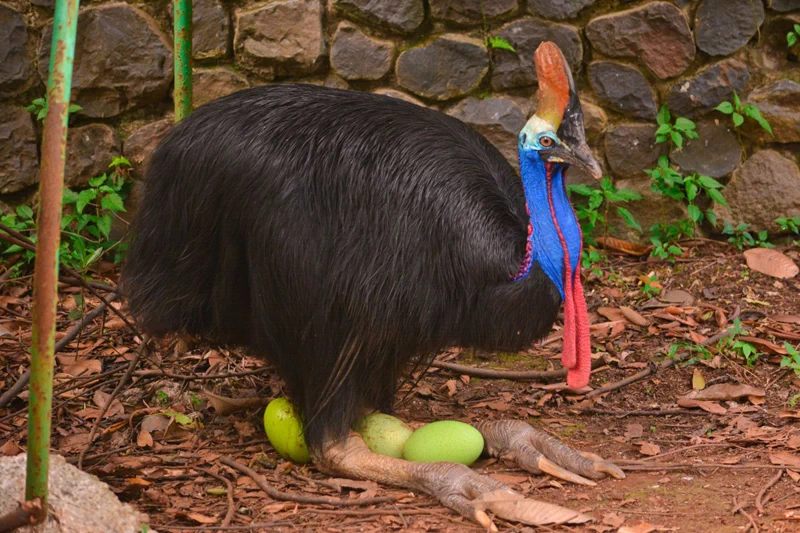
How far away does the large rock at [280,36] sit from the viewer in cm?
393

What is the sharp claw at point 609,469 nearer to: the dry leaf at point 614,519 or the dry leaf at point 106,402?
the dry leaf at point 614,519

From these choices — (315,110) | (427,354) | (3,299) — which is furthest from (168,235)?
(3,299)

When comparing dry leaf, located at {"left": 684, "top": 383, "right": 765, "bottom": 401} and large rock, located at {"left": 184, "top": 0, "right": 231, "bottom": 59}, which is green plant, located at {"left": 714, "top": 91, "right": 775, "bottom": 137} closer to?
dry leaf, located at {"left": 684, "top": 383, "right": 765, "bottom": 401}

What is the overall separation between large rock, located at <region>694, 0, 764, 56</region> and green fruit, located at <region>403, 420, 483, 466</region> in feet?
7.01

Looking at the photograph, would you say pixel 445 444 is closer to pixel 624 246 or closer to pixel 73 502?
pixel 73 502

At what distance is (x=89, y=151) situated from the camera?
13.3 ft

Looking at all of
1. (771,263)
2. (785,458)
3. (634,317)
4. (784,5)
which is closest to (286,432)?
(785,458)

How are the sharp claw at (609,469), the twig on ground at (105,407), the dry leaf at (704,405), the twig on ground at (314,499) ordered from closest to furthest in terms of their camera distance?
the twig on ground at (314,499)
the sharp claw at (609,469)
the twig on ground at (105,407)
the dry leaf at (704,405)

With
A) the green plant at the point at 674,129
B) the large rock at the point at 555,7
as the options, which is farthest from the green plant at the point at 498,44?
the green plant at the point at 674,129

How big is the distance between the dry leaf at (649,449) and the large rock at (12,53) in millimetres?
2664

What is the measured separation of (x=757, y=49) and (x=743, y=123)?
29cm

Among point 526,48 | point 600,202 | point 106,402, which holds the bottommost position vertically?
point 106,402

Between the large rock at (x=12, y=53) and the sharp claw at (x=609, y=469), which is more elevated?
the large rock at (x=12, y=53)

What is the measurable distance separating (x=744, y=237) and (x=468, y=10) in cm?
143
